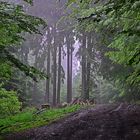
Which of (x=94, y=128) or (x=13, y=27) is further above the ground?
(x=13, y=27)

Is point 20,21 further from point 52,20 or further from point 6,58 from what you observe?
point 52,20

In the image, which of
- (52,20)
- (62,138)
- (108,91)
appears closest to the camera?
(62,138)

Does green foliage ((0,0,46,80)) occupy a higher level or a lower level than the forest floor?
higher

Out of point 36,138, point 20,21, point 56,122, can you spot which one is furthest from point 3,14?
point 56,122

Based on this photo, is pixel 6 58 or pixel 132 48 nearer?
pixel 6 58

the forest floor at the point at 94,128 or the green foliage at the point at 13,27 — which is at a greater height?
the green foliage at the point at 13,27

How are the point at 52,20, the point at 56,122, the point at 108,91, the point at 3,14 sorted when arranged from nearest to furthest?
the point at 3,14 < the point at 56,122 < the point at 108,91 < the point at 52,20

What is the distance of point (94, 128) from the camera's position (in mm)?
10219

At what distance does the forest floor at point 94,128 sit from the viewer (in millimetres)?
9516

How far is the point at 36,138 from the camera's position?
Answer: 10.1m

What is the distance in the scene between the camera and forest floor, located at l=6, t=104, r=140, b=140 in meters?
9.52

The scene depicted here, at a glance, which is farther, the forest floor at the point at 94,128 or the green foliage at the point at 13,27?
the forest floor at the point at 94,128

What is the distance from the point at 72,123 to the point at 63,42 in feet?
84.4

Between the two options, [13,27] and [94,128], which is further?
[94,128]
